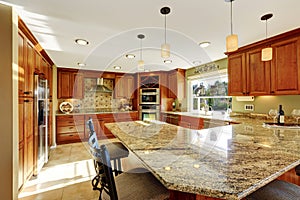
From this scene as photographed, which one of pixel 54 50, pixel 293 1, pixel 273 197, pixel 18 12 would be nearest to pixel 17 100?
pixel 18 12

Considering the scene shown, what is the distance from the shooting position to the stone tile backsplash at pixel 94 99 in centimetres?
523

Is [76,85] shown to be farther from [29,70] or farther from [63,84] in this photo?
[29,70]

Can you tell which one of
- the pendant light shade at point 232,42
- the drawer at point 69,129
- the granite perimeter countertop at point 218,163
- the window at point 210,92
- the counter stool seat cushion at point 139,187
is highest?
the pendant light shade at point 232,42

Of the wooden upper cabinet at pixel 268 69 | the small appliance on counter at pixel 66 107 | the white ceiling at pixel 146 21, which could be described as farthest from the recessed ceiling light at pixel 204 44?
the small appliance on counter at pixel 66 107

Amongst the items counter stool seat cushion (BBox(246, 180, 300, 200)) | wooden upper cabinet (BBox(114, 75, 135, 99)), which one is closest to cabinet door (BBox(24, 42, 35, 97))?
counter stool seat cushion (BBox(246, 180, 300, 200))

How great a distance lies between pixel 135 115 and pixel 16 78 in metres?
3.84

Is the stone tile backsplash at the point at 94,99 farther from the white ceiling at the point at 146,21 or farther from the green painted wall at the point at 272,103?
the green painted wall at the point at 272,103

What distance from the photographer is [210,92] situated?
4.35 meters

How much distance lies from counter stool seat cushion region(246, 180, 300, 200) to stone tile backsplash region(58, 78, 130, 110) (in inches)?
201

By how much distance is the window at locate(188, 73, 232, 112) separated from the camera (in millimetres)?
3892

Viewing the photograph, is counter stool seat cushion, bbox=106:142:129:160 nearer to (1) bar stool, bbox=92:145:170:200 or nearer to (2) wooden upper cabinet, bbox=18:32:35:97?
(1) bar stool, bbox=92:145:170:200

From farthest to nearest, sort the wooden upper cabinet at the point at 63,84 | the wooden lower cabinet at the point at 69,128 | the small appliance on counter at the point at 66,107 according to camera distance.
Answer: the small appliance on counter at the point at 66,107
the wooden upper cabinet at the point at 63,84
the wooden lower cabinet at the point at 69,128

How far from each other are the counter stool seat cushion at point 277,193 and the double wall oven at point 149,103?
168 inches

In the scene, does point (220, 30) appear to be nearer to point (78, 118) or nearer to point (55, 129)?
point (78, 118)
